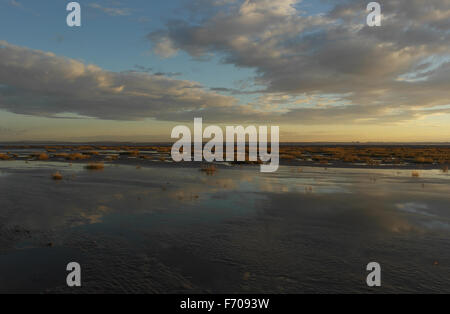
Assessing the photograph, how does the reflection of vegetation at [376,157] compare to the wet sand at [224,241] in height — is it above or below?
above

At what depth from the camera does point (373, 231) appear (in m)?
12.5

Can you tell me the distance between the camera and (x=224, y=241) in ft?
37.0

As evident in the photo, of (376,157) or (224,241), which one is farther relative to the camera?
(376,157)

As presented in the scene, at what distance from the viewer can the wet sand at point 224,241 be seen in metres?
8.03

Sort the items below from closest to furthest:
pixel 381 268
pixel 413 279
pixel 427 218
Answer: pixel 413 279
pixel 381 268
pixel 427 218

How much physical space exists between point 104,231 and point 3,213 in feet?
23.7

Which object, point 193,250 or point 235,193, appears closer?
point 193,250

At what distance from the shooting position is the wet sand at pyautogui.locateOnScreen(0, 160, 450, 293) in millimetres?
8031

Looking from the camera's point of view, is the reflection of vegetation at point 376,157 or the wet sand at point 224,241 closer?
the wet sand at point 224,241

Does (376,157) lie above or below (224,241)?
above

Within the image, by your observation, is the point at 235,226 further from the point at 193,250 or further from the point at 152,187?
the point at 152,187

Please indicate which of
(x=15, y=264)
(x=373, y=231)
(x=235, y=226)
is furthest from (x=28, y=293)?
(x=373, y=231)

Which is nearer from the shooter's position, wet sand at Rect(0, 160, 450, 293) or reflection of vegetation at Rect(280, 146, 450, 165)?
wet sand at Rect(0, 160, 450, 293)

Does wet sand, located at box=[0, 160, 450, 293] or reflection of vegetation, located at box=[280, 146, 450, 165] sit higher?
reflection of vegetation, located at box=[280, 146, 450, 165]
